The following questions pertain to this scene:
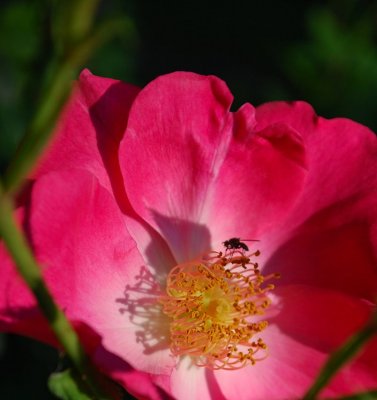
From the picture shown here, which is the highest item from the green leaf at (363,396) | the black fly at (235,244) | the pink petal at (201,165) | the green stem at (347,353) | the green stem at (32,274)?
the pink petal at (201,165)

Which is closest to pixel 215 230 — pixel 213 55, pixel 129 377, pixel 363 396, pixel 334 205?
pixel 334 205

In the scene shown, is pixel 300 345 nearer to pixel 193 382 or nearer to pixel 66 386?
pixel 193 382

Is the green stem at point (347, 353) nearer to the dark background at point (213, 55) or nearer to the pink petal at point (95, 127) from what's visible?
the dark background at point (213, 55)

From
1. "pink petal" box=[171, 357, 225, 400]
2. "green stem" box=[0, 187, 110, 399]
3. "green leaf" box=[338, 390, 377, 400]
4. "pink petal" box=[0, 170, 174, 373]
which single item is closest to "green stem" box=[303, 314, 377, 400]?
"green leaf" box=[338, 390, 377, 400]

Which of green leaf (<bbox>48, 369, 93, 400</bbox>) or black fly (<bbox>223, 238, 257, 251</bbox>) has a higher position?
black fly (<bbox>223, 238, 257, 251</bbox>)

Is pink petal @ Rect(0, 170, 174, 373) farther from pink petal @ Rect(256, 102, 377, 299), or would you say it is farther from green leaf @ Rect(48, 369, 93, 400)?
pink petal @ Rect(256, 102, 377, 299)

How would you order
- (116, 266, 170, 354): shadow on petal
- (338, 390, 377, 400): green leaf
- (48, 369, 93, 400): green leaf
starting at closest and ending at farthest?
(338, 390, 377, 400): green leaf → (48, 369, 93, 400): green leaf → (116, 266, 170, 354): shadow on petal

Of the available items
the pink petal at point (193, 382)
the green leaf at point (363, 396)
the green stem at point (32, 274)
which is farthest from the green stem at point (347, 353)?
the pink petal at point (193, 382)
